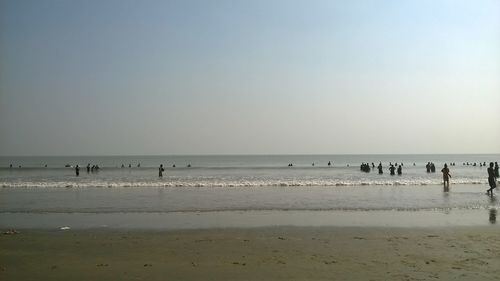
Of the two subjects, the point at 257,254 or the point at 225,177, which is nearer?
the point at 257,254

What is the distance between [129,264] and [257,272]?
2.85m

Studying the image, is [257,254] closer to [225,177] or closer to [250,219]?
[250,219]

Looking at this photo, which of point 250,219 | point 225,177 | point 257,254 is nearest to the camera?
point 257,254

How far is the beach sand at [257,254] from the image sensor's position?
8.33 m

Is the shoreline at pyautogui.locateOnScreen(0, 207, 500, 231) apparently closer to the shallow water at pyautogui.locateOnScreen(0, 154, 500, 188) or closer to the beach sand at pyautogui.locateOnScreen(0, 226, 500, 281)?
the beach sand at pyautogui.locateOnScreen(0, 226, 500, 281)

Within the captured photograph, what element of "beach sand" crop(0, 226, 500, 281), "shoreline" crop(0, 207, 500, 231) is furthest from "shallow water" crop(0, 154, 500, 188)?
"beach sand" crop(0, 226, 500, 281)

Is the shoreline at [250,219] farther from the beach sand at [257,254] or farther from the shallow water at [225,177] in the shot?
the shallow water at [225,177]

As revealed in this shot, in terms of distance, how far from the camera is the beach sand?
833cm

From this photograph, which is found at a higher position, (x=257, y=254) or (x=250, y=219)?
(x=257, y=254)

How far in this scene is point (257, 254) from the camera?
400 inches

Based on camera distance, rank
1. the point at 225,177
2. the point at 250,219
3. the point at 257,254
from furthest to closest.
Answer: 1. the point at 225,177
2. the point at 250,219
3. the point at 257,254

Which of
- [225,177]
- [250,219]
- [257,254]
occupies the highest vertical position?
[257,254]

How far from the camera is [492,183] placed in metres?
25.6

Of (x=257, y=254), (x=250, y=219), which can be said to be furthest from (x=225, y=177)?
(x=257, y=254)
